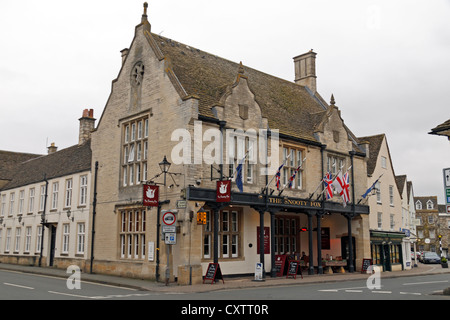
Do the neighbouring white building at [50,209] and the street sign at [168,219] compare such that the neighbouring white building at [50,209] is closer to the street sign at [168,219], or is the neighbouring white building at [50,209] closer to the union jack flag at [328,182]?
the street sign at [168,219]

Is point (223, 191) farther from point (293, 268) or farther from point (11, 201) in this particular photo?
point (11, 201)

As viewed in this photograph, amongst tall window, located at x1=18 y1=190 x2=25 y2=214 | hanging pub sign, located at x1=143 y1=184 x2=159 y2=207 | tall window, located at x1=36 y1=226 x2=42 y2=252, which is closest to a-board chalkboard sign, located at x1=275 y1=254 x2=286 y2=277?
hanging pub sign, located at x1=143 y1=184 x2=159 y2=207

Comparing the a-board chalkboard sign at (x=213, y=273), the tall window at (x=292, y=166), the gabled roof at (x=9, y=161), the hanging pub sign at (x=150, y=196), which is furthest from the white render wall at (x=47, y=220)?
the tall window at (x=292, y=166)

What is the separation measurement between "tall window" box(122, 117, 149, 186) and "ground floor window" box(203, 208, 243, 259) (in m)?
4.38

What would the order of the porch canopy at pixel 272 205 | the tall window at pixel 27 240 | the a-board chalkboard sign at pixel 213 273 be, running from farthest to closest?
the tall window at pixel 27 240
the porch canopy at pixel 272 205
the a-board chalkboard sign at pixel 213 273

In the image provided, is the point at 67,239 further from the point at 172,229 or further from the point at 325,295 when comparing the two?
the point at 325,295

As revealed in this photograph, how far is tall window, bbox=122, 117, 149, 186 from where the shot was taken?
25.3 meters

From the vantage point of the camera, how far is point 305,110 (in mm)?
32594

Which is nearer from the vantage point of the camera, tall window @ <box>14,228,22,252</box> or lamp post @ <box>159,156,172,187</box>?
lamp post @ <box>159,156,172,187</box>

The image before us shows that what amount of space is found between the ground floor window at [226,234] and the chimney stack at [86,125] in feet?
53.1

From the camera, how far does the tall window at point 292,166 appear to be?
27.5 m

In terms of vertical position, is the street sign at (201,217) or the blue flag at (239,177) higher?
the blue flag at (239,177)

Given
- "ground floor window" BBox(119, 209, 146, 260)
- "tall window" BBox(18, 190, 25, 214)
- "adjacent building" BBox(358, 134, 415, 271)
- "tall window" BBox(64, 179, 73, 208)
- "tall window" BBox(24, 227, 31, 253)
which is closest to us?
"ground floor window" BBox(119, 209, 146, 260)

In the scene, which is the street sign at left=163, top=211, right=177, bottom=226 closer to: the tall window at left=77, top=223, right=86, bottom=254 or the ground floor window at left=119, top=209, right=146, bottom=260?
the ground floor window at left=119, top=209, right=146, bottom=260
